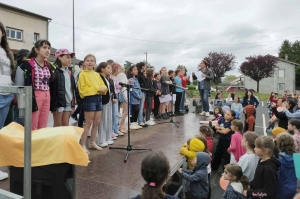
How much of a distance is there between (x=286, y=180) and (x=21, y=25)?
31268mm

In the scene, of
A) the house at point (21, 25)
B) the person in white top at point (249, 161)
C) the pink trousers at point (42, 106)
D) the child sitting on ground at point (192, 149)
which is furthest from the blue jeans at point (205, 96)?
the house at point (21, 25)

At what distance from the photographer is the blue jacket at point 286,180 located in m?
3.44

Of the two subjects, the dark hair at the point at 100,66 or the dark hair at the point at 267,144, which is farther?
the dark hair at the point at 100,66

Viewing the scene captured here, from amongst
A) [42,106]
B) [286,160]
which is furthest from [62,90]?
[286,160]

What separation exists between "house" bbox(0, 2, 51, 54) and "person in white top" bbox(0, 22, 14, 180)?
26.9 meters

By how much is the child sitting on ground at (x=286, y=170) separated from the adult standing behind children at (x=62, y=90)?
3147 millimetres

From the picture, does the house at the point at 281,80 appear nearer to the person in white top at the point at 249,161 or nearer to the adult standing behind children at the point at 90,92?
the person in white top at the point at 249,161

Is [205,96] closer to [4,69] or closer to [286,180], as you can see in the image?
[286,180]

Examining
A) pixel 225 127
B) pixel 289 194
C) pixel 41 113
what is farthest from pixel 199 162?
pixel 225 127

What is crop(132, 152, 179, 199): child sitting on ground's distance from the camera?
1.90m

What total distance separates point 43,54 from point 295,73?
60.4 metres

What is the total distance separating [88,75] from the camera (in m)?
4.43

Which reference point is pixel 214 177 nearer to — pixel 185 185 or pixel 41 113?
pixel 185 185

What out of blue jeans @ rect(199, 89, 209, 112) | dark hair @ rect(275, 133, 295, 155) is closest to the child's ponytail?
dark hair @ rect(275, 133, 295, 155)
